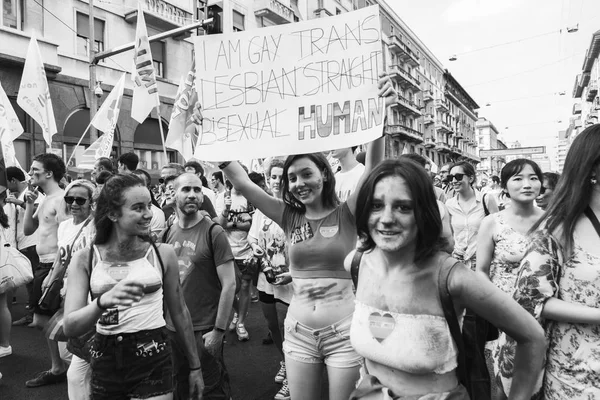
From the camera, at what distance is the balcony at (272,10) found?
25.3 m

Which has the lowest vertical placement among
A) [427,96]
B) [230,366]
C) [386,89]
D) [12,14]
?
[230,366]

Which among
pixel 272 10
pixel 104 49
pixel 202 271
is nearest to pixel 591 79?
pixel 272 10

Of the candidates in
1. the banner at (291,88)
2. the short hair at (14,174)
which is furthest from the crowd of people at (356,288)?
the short hair at (14,174)

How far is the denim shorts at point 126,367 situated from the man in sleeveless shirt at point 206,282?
0.71 metres

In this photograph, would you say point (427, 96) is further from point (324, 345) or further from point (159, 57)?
point (324, 345)

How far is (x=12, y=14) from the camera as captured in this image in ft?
A: 49.6

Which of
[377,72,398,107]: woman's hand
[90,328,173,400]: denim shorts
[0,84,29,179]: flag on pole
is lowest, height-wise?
[90,328,173,400]: denim shorts

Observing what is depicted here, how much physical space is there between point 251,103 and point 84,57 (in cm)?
1685

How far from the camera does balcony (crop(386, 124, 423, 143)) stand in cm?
4725

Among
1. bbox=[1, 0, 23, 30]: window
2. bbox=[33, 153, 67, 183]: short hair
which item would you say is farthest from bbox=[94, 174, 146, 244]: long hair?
bbox=[1, 0, 23, 30]: window

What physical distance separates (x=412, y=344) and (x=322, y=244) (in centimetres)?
107

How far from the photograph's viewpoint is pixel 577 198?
1.85m

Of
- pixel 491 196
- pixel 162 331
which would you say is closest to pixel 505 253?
pixel 491 196

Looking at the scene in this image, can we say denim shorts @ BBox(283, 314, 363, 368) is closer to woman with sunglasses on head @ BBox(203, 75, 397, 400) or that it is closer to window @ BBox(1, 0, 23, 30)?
woman with sunglasses on head @ BBox(203, 75, 397, 400)
